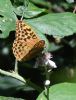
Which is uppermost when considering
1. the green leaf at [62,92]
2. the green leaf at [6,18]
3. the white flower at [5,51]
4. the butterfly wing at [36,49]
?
the green leaf at [6,18]

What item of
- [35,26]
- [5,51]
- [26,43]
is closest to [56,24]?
[35,26]

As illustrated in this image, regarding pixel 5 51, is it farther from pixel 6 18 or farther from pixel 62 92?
pixel 62 92

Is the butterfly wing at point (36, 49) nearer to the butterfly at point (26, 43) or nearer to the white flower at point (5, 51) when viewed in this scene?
the butterfly at point (26, 43)

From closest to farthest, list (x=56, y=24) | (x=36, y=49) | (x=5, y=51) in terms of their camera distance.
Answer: (x=36, y=49)
(x=56, y=24)
(x=5, y=51)

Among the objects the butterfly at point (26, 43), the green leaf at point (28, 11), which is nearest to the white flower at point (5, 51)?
the green leaf at point (28, 11)

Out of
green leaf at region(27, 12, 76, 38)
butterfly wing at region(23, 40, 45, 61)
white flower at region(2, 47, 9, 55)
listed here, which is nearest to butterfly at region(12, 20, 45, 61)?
butterfly wing at region(23, 40, 45, 61)

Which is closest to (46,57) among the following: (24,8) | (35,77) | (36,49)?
(36,49)

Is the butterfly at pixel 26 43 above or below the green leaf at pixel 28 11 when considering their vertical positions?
below

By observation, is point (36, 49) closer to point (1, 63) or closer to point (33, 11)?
point (33, 11)
